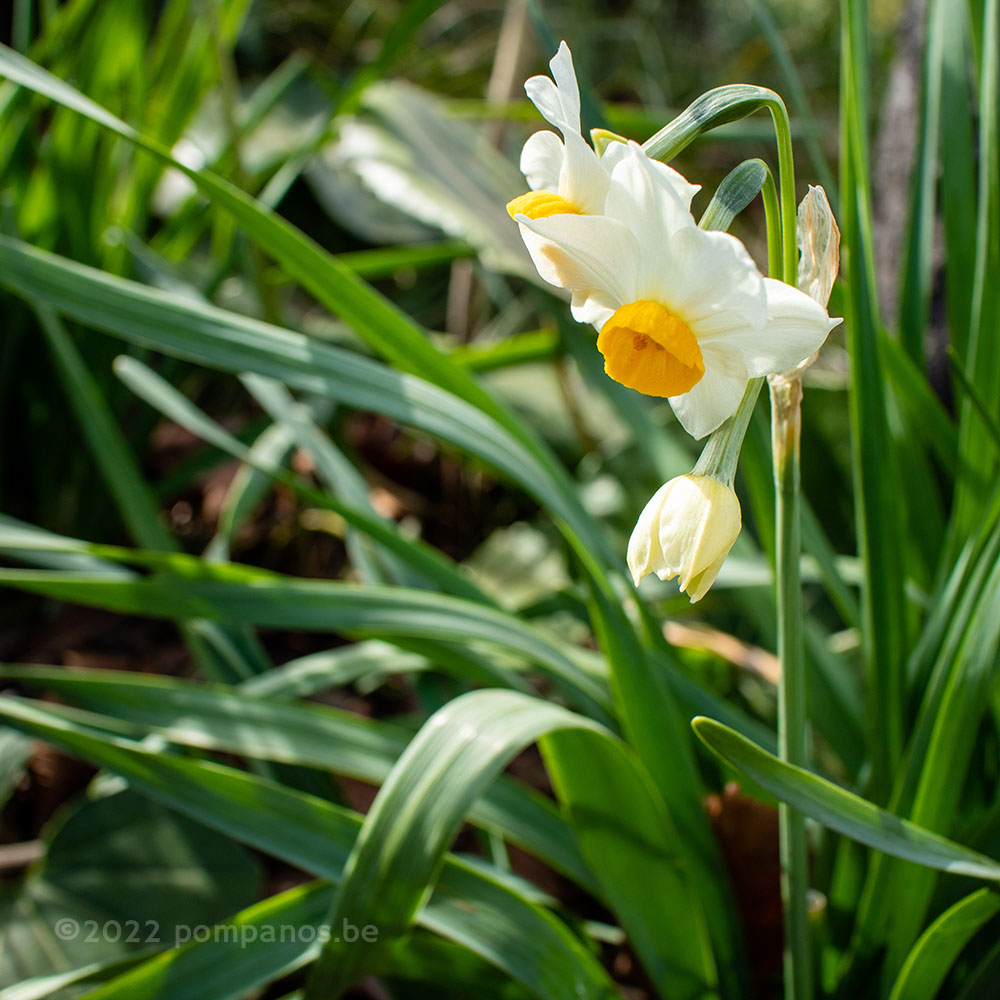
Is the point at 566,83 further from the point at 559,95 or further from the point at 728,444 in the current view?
the point at 728,444

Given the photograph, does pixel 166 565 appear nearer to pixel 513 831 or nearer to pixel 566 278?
pixel 513 831

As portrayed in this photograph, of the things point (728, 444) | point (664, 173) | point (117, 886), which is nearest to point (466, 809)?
point (728, 444)

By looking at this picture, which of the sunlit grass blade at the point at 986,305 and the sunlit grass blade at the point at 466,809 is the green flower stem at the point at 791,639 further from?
the sunlit grass blade at the point at 986,305

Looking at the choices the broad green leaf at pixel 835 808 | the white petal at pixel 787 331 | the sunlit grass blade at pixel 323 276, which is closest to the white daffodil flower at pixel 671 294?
the white petal at pixel 787 331

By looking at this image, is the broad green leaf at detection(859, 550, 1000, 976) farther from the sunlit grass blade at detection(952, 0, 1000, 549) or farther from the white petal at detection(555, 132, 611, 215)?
the white petal at detection(555, 132, 611, 215)

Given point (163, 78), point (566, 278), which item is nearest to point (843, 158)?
point (566, 278)

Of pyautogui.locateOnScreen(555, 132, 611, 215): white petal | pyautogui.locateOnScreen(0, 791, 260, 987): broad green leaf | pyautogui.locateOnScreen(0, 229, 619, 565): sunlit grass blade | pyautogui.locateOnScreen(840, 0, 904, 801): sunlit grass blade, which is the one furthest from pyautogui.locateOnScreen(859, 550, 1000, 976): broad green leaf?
pyautogui.locateOnScreen(0, 791, 260, 987): broad green leaf

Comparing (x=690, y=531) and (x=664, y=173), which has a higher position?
(x=664, y=173)
